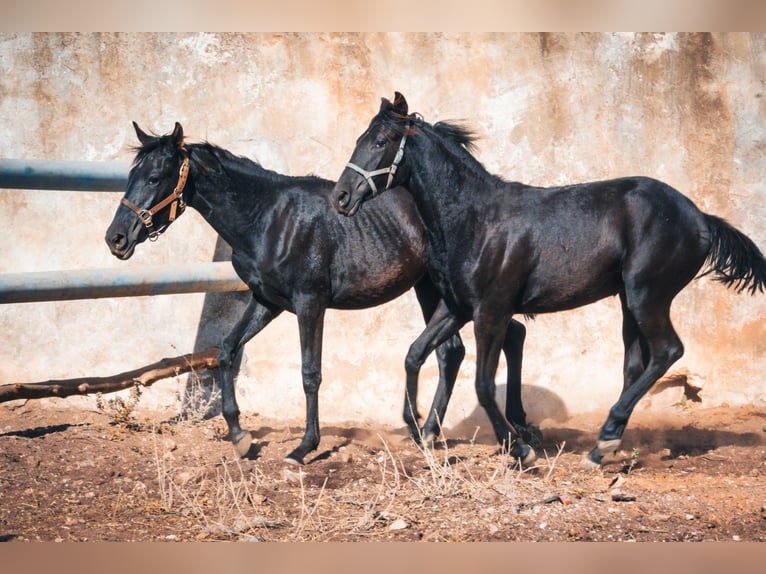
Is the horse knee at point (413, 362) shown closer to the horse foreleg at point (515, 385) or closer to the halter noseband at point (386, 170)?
the horse foreleg at point (515, 385)

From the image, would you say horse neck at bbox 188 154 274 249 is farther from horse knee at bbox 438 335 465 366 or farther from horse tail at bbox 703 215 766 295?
horse tail at bbox 703 215 766 295

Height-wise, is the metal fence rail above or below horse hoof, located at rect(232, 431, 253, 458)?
above

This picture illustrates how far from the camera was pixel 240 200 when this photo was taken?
707cm

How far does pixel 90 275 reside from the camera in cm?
704

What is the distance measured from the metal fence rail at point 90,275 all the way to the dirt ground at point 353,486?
1.19 m

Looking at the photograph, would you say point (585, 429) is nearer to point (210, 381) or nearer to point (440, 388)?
point (440, 388)

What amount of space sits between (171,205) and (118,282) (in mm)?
875

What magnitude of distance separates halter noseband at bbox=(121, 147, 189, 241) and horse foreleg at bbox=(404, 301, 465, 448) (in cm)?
214

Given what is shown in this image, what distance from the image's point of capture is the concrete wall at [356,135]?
842 cm

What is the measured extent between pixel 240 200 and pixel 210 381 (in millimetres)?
2183

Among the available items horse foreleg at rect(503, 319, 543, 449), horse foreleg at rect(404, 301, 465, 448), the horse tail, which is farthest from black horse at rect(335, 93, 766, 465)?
horse foreleg at rect(503, 319, 543, 449)

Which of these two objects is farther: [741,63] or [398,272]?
[741,63]

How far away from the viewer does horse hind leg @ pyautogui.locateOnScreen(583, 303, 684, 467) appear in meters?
6.71

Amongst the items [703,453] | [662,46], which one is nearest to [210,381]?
Result: [703,453]
